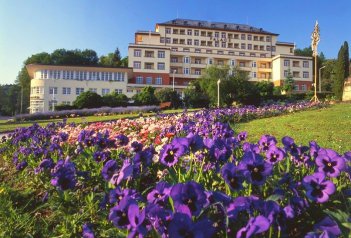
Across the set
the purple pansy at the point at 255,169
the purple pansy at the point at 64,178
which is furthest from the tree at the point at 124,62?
the purple pansy at the point at 255,169

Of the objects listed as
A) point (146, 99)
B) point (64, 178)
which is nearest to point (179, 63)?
point (146, 99)

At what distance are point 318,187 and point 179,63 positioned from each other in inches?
3306

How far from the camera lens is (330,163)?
114 inches

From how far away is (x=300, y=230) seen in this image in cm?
262

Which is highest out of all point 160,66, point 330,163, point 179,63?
point 179,63

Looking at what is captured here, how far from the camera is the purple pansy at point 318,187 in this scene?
2.42 m

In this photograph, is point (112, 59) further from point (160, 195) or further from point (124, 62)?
Answer: point (160, 195)

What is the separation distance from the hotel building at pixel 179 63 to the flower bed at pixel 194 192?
216 feet

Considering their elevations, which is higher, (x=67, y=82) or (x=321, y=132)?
(x=67, y=82)

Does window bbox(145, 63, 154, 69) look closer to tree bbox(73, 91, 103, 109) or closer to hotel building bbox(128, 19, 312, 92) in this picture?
hotel building bbox(128, 19, 312, 92)

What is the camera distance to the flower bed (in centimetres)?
198

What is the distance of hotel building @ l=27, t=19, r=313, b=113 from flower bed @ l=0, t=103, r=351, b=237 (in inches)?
2587

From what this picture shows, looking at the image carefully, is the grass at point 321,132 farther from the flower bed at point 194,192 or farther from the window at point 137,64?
the window at point 137,64

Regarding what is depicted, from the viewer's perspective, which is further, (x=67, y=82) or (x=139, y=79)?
(x=139, y=79)
